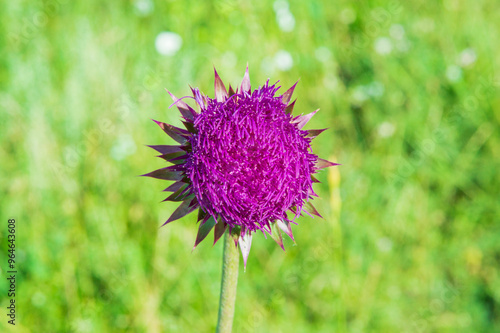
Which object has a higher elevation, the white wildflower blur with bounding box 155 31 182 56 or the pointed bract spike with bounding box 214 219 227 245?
the white wildflower blur with bounding box 155 31 182 56

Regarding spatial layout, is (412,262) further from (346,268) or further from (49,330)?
(49,330)

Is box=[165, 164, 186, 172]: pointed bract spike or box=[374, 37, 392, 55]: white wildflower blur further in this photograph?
box=[374, 37, 392, 55]: white wildflower blur

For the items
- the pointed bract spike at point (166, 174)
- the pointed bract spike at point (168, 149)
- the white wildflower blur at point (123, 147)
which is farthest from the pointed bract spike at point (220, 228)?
the white wildflower blur at point (123, 147)

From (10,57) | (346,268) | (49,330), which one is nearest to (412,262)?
(346,268)

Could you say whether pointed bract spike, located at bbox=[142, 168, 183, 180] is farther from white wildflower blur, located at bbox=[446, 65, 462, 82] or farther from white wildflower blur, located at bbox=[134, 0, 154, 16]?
white wildflower blur, located at bbox=[446, 65, 462, 82]

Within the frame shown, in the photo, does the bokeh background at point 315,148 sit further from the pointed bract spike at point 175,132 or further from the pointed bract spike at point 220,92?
the pointed bract spike at point 175,132

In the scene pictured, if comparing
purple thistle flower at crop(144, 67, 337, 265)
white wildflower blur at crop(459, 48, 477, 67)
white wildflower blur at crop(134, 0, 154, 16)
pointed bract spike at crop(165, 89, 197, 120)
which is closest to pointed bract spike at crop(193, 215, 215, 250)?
purple thistle flower at crop(144, 67, 337, 265)
